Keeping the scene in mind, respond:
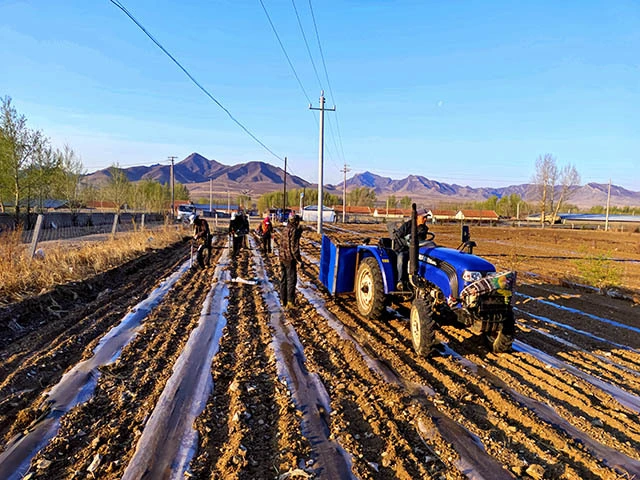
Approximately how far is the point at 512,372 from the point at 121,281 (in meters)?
9.04

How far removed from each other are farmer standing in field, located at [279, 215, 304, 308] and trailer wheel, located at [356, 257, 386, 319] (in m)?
1.31

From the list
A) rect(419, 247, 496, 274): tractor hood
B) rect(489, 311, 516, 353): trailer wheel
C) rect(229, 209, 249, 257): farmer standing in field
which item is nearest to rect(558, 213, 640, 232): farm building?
rect(229, 209, 249, 257): farmer standing in field

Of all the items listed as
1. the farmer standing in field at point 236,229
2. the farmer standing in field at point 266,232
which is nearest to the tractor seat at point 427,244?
the farmer standing in field at point 236,229

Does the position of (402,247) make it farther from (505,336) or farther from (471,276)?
(505,336)

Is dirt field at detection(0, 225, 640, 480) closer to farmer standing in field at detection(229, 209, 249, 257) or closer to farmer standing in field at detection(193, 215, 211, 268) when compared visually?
farmer standing in field at detection(193, 215, 211, 268)

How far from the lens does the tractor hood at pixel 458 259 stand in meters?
4.96

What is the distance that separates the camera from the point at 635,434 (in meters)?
3.58

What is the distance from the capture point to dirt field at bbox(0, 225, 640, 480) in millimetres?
3023

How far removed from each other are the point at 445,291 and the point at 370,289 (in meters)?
1.72

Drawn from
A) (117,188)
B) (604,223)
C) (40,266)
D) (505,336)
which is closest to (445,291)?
(505,336)

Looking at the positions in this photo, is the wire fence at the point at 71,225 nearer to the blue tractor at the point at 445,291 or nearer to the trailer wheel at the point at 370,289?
the trailer wheel at the point at 370,289

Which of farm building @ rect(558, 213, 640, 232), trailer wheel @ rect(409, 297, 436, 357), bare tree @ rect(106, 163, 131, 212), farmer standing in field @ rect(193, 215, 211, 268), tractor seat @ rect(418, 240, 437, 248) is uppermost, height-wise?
bare tree @ rect(106, 163, 131, 212)

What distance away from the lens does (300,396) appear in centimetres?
408

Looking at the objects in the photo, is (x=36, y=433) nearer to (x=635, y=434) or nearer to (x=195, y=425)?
(x=195, y=425)
